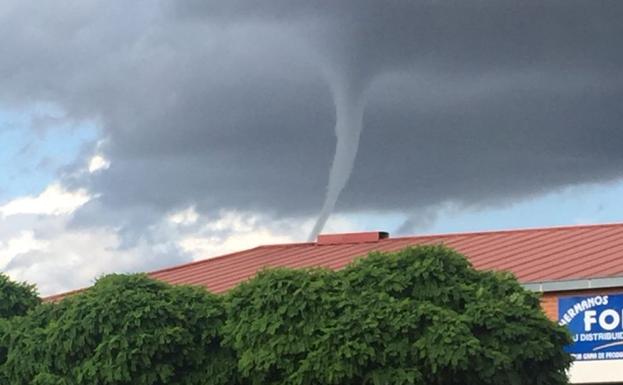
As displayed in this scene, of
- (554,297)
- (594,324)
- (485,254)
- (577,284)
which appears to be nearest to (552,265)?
(554,297)

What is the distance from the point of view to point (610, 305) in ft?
107

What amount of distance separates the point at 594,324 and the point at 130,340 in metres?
11.0

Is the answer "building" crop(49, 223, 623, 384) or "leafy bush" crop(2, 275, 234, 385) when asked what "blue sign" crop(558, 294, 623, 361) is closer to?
"building" crop(49, 223, 623, 384)

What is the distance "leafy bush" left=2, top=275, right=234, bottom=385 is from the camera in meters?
28.1

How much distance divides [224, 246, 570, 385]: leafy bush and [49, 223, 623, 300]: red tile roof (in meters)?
6.09

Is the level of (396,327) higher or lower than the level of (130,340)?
lower

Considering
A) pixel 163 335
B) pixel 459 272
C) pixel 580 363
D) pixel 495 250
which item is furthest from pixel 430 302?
pixel 495 250

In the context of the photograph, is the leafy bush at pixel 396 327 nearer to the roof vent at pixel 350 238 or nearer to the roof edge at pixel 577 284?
the roof edge at pixel 577 284

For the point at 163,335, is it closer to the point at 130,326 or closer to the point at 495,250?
the point at 130,326

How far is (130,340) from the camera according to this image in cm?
2814

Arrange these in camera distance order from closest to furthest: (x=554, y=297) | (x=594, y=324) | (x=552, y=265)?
(x=594, y=324), (x=554, y=297), (x=552, y=265)

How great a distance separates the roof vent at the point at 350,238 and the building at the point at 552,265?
0.10 ft

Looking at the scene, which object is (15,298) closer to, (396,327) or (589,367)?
(396,327)

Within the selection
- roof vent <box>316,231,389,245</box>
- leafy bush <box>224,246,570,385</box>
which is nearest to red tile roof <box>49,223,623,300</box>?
roof vent <box>316,231,389,245</box>
